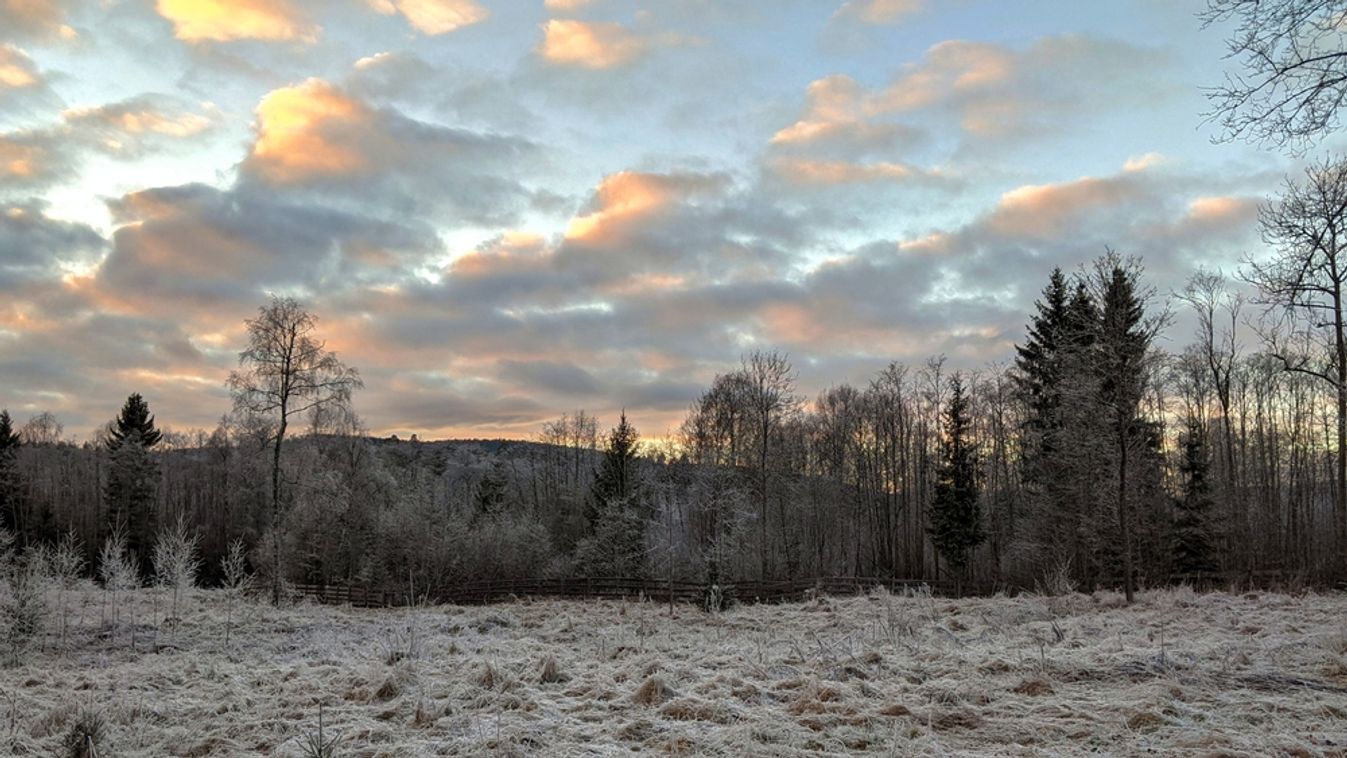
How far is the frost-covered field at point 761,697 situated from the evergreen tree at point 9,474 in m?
50.9

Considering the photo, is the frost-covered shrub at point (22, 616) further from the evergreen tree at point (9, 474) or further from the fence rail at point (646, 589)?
the evergreen tree at point (9, 474)

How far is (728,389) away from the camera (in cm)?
4547

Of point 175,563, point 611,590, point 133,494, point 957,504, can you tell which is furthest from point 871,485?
point 133,494

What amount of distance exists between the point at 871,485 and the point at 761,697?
140 feet

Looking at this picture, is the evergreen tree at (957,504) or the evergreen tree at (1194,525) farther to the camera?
the evergreen tree at (957,504)

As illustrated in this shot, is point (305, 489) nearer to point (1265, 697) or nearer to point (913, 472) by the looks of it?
point (913, 472)

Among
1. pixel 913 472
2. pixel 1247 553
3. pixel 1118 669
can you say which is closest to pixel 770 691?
pixel 1118 669

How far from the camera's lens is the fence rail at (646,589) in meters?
27.1

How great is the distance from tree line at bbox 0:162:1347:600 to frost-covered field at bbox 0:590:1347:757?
967 centimetres

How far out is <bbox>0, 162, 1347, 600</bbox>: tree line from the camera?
25984 mm

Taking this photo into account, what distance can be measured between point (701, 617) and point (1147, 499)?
18330mm

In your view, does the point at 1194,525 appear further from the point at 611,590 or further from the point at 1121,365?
the point at 611,590

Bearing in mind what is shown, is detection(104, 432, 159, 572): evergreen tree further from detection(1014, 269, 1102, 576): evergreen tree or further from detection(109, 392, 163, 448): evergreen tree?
detection(1014, 269, 1102, 576): evergreen tree

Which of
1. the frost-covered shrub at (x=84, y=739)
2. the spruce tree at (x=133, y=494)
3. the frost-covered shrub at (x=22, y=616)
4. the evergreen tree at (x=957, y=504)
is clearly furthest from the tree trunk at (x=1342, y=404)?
the spruce tree at (x=133, y=494)
